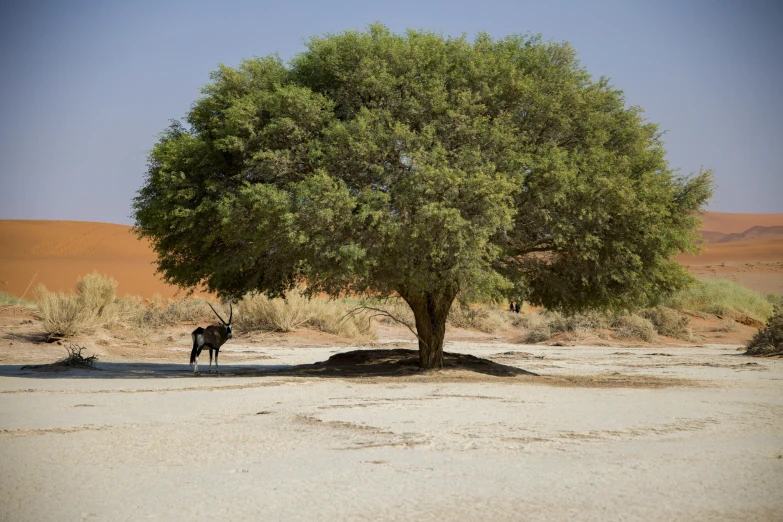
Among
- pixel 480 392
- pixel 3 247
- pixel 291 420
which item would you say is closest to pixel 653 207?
pixel 480 392

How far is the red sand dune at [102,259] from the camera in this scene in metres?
71.9

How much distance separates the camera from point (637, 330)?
35938 millimetres

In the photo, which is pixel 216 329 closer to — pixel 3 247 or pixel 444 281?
pixel 444 281

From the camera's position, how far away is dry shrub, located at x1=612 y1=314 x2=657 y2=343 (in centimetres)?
3572

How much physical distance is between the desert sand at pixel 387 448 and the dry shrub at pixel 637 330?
1823 cm

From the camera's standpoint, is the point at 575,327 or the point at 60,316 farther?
the point at 575,327

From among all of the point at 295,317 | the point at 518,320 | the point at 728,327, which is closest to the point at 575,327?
the point at 518,320

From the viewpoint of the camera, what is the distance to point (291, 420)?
10.8m

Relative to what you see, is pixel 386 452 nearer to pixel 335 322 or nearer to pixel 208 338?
pixel 208 338

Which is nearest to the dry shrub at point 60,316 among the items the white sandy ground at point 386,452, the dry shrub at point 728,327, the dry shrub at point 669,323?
the white sandy ground at point 386,452

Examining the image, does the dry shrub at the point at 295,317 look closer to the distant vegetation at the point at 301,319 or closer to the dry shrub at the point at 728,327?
the distant vegetation at the point at 301,319

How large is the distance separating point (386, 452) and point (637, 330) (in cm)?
2974

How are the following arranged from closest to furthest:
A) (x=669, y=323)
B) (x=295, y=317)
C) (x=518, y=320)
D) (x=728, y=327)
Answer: (x=295, y=317) < (x=669, y=323) < (x=728, y=327) < (x=518, y=320)

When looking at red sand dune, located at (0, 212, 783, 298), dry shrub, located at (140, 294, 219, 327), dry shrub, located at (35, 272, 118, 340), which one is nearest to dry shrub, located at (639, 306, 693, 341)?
dry shrub, located at (140, 294, 219, 327)
